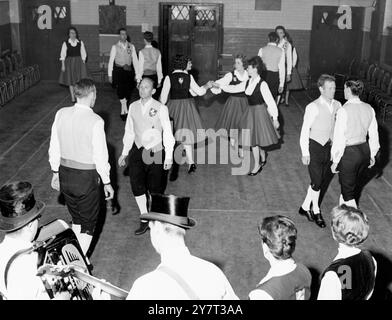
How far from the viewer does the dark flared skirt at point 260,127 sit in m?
7.09

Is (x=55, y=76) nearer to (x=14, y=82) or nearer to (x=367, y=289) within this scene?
(x=14, y=82)

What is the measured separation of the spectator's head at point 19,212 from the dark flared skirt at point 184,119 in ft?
12.8

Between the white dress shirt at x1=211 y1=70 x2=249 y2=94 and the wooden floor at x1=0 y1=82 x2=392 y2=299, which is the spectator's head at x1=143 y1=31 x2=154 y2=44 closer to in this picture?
the wooden floor at x1=0 y1=82 x2=392 y2=299

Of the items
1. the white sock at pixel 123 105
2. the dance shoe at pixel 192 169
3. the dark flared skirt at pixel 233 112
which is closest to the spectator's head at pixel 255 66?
the dark flared skirt at pixel 233 112

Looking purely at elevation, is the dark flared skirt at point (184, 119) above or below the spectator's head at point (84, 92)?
below

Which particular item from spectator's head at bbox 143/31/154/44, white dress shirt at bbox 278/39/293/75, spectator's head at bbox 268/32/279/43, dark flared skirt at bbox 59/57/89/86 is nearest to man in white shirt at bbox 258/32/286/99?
spectator's head at bbox 268/32/279/43

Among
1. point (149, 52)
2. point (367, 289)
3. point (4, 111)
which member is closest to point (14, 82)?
point (4, 111)

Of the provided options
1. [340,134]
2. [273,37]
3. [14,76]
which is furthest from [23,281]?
[14,76]

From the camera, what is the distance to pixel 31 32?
529 inches

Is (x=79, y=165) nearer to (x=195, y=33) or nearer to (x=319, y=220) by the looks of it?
(x=319, y=220)

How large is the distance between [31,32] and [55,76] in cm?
115

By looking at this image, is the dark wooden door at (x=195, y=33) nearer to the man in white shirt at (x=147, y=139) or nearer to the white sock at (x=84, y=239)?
the man in white shirt at (x=147, y=139)

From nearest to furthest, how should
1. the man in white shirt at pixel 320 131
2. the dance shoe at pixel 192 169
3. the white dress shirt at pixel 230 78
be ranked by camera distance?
the man in white shirt at pixel 320 131, the dance shoe at pixel 192 169, the white dress shirt at pixel 230 78

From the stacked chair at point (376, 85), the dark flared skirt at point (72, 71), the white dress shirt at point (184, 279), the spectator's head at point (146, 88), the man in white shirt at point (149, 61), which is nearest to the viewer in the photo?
the white dress shirt at point (184, 279)
